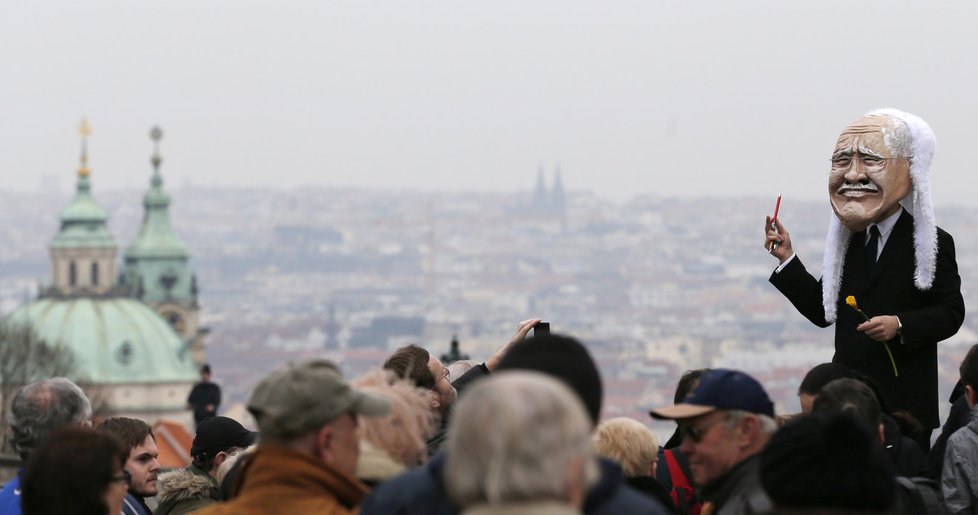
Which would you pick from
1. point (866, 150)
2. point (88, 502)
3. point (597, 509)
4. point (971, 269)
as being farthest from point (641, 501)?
point (971, 269)

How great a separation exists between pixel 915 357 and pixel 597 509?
471 centimetres

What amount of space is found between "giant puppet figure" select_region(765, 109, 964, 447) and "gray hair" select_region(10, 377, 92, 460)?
10.7ft

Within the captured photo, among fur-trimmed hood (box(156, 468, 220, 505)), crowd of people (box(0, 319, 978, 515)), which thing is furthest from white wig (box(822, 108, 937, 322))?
fur-trimmed hood (box(156, 468, 220, 505))

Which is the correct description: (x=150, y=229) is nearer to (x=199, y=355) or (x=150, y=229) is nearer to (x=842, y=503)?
(x=199, y=355)

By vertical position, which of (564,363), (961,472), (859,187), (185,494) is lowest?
(185,494)

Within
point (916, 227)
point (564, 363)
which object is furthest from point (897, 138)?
point (564, 363)

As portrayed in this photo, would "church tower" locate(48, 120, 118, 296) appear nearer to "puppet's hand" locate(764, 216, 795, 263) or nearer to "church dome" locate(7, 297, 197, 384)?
"church dome" locate(7, 297, 197, 384)

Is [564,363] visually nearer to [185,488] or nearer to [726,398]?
[726,398]

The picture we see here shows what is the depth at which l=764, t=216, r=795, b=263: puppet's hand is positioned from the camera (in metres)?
11.6

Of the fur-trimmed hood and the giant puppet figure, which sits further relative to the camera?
the giant puppet figure

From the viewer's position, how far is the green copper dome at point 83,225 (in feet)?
636

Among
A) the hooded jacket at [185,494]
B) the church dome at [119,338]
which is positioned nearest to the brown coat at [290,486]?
the hooded jacket at [185,494]

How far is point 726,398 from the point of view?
8484 millimetres

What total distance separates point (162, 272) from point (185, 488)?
18724 cm
